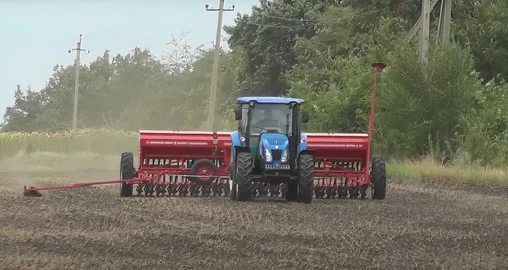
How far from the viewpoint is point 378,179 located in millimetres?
17281

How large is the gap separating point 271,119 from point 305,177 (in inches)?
55.9

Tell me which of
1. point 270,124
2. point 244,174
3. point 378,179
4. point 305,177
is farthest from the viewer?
point 378,179

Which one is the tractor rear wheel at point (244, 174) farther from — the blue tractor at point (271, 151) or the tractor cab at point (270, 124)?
the tractor cab at point (270, 124)

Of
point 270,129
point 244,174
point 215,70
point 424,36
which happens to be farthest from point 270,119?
point 215,70

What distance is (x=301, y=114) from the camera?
16.5m

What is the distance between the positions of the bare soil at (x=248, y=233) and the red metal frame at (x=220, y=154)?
1.88 ft

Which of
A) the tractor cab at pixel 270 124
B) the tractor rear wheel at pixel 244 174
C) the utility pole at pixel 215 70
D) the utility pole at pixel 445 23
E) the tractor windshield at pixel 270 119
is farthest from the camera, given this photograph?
the utility pole at pixel 215 70

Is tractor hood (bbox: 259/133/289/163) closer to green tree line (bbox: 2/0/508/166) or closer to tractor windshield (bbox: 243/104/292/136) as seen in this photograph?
tractor windshield (bbox: 243/104/292/136)

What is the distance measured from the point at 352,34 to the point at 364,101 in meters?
11.8

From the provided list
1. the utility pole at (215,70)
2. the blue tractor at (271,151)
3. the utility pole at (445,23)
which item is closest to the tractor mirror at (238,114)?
the blue tractor at (271,151)

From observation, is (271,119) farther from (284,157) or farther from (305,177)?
(305,177)

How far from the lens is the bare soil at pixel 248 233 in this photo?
902 centimetres

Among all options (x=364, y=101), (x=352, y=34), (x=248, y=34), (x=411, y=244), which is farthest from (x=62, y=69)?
(x=411, y=244)

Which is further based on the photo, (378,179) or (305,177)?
(378,179)
